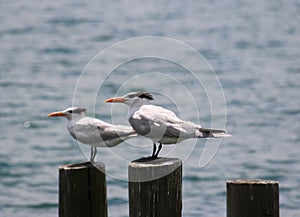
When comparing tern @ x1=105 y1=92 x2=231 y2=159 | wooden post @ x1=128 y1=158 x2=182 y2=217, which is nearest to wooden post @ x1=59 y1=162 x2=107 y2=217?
tern @ x1=105 y1=92 x2=231 y2=159

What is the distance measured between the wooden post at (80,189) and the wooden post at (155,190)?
59cm

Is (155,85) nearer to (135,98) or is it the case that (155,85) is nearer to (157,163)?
(135,98)

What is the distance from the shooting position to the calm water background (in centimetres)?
1366

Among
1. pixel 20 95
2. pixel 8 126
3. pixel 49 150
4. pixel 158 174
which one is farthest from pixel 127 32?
pixel 158 174

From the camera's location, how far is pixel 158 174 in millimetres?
5418

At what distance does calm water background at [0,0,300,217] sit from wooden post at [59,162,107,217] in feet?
3.55

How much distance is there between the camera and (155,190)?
5352 mm

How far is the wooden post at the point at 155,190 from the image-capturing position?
5.37m

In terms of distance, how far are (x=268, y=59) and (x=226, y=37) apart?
3.52 m

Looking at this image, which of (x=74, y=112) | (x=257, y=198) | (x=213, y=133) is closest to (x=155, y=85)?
(x=74, y=112)

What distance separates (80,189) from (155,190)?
2.69 feet

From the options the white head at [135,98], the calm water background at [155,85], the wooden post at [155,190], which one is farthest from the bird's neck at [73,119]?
the wooden post at [155,190]

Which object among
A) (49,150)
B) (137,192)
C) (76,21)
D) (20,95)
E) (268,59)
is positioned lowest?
(137,192)

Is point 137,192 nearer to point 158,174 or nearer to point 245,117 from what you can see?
point 158,174
